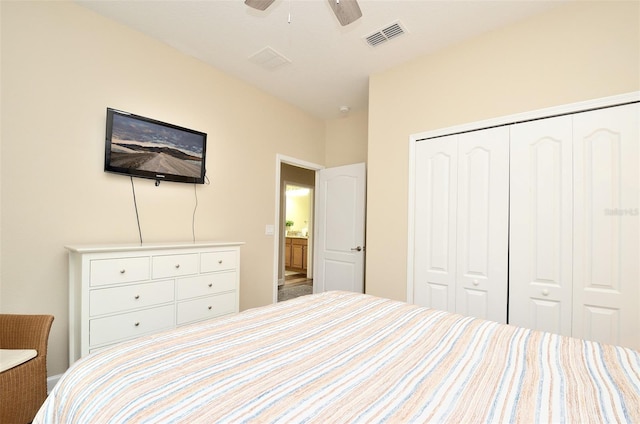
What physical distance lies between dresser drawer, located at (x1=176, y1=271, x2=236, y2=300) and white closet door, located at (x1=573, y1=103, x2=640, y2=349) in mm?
2697

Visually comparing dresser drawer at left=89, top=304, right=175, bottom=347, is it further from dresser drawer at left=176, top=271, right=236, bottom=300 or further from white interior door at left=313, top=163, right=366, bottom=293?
white interior door at left=313, top=163, right=366, bottom=293

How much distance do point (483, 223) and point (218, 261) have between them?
90.5 inches

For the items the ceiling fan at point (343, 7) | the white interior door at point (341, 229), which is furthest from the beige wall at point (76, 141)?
the ceiling fan at point (343, 7)

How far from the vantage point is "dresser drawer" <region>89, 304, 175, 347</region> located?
1.88 meters

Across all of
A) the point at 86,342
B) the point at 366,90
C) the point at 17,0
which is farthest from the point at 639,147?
the point at 17,0

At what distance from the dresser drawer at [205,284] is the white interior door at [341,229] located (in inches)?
61.0

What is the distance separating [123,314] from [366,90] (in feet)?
10.7

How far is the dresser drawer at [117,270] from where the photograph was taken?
187 cm

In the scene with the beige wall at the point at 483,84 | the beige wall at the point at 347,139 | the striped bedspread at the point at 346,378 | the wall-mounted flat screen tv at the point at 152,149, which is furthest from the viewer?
the beige wall at the point at 347,139

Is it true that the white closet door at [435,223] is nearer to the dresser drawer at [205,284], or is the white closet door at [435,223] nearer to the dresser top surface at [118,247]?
the dresser drawer at [205,284]

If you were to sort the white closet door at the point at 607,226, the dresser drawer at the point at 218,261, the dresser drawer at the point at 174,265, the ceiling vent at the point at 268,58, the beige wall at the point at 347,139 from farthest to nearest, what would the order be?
the beige wall at the point at 347,139 < the ceiling vent at the point at 268,58 < the dresser drawer at the point at 218,261 < the dresser drawer at the point at 174,265 < the white closet door at the point at 607,226

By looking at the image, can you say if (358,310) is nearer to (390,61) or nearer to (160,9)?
(390,61)

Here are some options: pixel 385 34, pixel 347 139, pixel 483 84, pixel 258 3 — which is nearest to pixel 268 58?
pixel 385 34

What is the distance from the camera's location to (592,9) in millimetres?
1980
